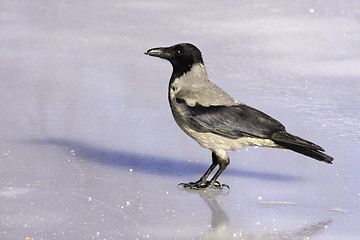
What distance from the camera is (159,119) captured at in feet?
23.3

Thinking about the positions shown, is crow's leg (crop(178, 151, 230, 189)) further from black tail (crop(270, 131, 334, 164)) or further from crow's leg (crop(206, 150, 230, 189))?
black tail (crop(270, 131, 334, 164))

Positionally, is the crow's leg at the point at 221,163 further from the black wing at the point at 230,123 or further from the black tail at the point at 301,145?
the black tail at the point at 301,145

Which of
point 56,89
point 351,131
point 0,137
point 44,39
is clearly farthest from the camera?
point 44,39

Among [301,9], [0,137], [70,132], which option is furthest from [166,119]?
[301,9]

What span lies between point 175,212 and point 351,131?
2408 millimetres

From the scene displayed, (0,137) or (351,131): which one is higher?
(351,131)

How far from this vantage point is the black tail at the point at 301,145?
5.32 metres

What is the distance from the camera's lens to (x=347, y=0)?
11406 millimetres

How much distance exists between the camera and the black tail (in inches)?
209

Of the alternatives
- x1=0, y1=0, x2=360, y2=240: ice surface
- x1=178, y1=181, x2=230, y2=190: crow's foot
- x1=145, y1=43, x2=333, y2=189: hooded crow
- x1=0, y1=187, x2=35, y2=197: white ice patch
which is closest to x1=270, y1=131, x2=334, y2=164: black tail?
x1=145, y1=43, x2=333, y2=189: hooded crow

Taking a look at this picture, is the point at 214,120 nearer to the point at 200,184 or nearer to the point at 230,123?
the point at 230,123

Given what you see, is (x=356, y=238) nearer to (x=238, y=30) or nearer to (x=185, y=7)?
(x=238, y=30)

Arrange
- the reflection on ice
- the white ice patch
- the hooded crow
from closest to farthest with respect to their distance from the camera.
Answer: the reflection on ice < the white ice patch < the hooded crow

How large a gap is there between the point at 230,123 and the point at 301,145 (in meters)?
0.47
